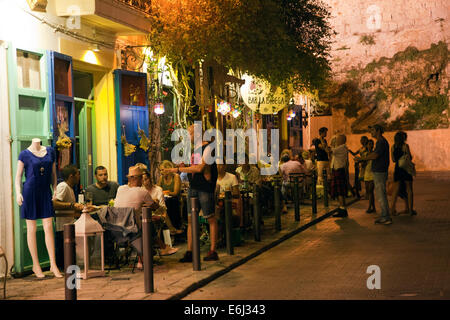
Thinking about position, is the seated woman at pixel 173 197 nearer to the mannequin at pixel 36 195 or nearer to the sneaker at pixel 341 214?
the mannequin at pixel 36 195

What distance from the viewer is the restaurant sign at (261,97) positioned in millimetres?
16188

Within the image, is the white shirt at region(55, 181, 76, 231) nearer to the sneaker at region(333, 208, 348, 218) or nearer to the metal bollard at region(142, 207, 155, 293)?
the metal bollard at region(142, 207, 155, 293)

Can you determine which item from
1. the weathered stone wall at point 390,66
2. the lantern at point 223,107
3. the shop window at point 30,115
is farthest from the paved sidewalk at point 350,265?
the weathered stone wall at point 390,66

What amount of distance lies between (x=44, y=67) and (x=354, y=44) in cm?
3390

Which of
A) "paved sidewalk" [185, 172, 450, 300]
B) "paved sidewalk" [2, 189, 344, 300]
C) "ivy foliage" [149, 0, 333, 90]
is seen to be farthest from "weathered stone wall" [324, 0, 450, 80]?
"paved sidewalk" [2, 189, 344, 300]

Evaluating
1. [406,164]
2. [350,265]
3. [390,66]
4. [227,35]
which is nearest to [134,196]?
[350,265]

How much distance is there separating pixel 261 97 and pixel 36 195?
26.5 feet

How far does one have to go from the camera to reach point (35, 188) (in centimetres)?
919

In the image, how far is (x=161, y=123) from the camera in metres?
15.8

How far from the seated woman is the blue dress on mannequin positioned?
319 cm

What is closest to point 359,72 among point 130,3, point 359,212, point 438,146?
point 438,146

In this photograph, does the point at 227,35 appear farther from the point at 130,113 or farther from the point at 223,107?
the point at 223,107

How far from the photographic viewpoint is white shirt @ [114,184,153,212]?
31.6 feet
